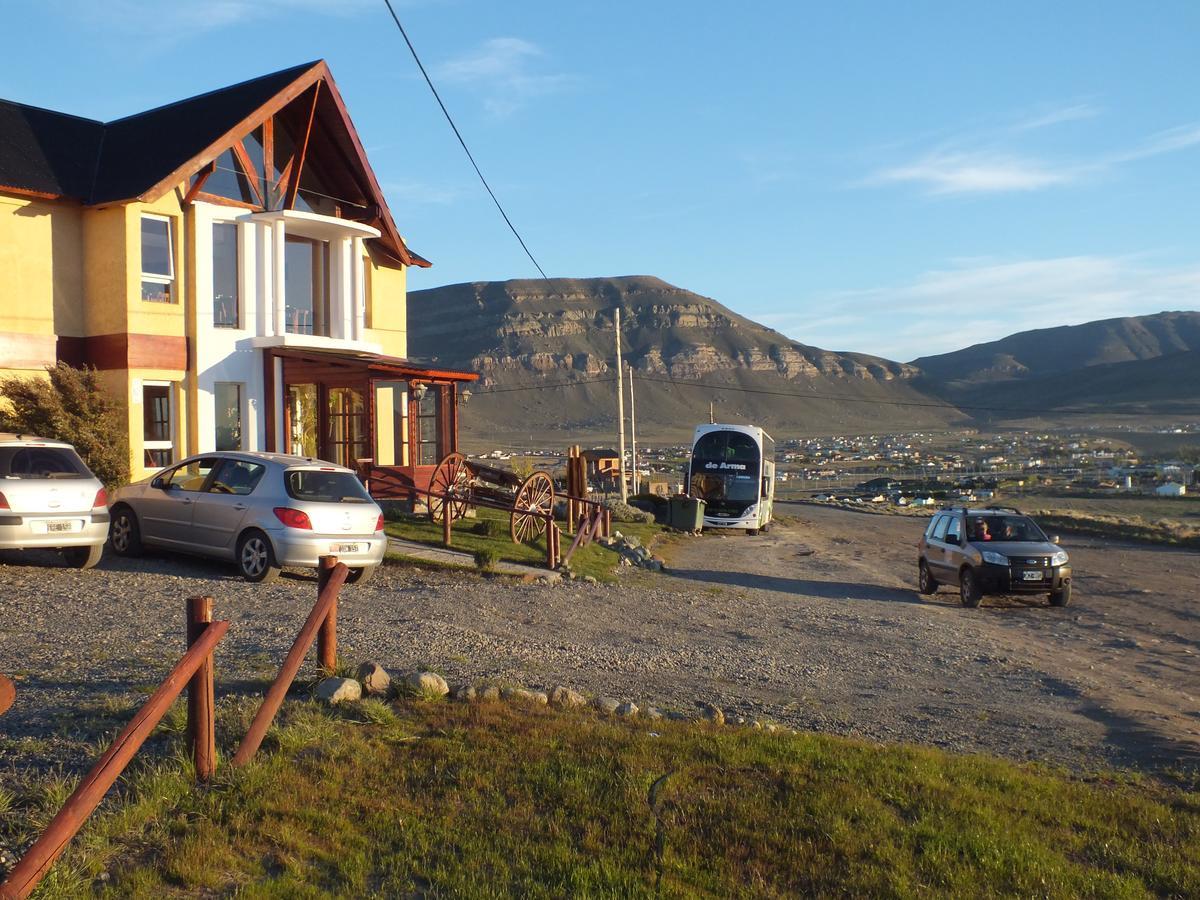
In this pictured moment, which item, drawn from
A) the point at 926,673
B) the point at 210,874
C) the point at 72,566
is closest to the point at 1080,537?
the point at 926,673

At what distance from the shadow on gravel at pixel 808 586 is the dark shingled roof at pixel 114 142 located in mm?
13099

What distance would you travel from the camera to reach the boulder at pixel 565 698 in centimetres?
862

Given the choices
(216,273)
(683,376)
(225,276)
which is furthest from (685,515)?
(683,376)

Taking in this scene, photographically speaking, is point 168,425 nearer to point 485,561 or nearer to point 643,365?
point 485,561

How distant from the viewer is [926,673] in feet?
42.3

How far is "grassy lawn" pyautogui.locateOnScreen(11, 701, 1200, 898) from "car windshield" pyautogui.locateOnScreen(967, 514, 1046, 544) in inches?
543

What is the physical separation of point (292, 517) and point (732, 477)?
1087 inches

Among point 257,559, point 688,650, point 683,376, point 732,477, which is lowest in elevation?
point 688,650

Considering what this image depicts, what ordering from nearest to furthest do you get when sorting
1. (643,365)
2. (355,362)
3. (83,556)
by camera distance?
(83,556), (355,362), (643,365)

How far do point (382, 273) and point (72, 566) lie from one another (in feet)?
50.0

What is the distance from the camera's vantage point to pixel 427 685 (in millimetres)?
8328

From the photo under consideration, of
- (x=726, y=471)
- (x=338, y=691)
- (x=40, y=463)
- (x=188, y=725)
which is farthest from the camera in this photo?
(x=726, y=471)

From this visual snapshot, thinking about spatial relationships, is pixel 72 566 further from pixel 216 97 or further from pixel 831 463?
pixel 831 463

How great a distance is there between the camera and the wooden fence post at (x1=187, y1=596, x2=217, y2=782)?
6.05 m
